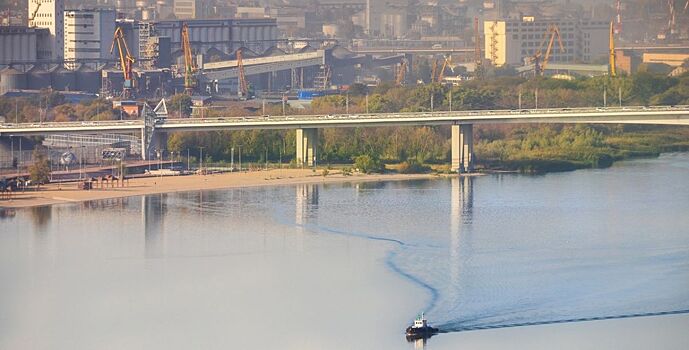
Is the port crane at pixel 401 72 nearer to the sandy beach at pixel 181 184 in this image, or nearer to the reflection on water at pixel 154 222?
the sandy beach at pixel 181 184

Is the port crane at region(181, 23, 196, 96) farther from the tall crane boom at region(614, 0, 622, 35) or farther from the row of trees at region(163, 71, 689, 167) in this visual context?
the tall crane boom at region(614, 0, 622, 35)

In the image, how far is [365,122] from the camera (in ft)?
95.2

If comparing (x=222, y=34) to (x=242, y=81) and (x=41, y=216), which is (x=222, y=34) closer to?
(x=242, y=81)

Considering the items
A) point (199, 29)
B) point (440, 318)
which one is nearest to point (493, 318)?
point (440, 318)

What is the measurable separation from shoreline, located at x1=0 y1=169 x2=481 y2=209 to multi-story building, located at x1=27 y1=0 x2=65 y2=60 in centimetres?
1625

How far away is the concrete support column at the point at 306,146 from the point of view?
29344 mm

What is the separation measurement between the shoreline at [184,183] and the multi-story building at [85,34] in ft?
52.8

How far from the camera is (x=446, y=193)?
26.0 meters

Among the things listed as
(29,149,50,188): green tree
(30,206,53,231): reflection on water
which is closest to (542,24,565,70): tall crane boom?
(29,149,50,188): green tree

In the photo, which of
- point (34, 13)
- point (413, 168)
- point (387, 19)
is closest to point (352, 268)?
point (413, 168)

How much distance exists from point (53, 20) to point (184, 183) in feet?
58.4

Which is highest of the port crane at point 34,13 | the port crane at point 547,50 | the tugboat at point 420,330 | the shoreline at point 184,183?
the port crane at point 34,13

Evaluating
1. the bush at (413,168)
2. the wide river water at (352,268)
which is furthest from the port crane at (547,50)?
the wide river water at (352,268)

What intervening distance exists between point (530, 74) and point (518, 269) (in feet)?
89.0
